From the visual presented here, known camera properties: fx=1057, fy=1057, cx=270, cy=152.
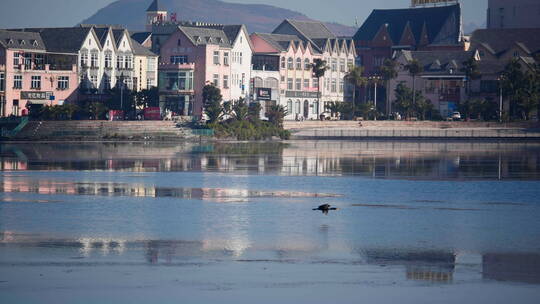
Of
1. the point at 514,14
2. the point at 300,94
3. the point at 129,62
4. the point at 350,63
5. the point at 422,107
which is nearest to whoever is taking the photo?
→ the point at 129,62

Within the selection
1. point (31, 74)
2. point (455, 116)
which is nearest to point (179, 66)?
point (31, 74)

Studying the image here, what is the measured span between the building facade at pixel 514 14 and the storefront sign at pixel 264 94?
211 feet

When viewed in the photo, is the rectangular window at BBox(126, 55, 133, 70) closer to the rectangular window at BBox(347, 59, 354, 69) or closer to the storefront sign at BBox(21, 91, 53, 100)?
the storefront sign at BBox(21, 91, 53, 100)

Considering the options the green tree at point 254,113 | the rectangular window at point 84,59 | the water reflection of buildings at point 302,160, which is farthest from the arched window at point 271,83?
the rectangular window at point 84,59

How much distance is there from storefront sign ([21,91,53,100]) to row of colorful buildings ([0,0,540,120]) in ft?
0.37

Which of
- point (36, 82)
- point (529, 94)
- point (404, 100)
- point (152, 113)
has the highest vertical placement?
point (529, 94)

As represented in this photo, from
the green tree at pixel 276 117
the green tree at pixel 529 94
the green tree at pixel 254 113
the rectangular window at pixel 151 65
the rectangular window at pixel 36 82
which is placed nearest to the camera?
the rectangular window at pixel 36 82

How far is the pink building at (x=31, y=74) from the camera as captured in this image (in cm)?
11369

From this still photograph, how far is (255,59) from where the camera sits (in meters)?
146

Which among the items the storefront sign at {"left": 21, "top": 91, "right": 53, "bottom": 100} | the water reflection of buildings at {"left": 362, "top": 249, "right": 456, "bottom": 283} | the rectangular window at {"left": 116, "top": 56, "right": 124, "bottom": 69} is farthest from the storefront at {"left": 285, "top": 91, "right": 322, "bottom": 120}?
the water reflection of buildings at {"left": 362, "top": 249, "right": 456, "bottom": 283}

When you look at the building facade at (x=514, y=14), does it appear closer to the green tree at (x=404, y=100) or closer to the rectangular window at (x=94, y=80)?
the green tree at (x=404, y=100)

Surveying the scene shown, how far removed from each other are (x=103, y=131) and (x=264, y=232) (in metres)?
66.3

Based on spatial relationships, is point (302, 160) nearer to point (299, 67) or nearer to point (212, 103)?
point (212, 103)

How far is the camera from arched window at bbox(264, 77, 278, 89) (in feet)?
471
